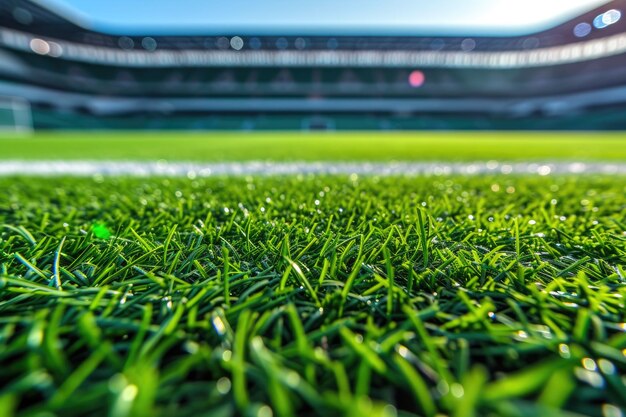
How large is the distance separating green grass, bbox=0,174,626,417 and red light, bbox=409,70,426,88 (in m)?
27.0

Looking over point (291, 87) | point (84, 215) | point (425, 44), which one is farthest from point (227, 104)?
point (84, 215)

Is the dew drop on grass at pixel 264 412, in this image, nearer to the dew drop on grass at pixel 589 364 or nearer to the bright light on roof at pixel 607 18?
the dew drop on grass at pixel 589 364

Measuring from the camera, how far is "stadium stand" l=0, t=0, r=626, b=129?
21.0m

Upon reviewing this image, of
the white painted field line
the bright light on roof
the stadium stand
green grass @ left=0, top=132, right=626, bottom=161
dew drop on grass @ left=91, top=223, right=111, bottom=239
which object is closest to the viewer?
dew drop on grass @ left=91, top=223, right=111, bottom=239

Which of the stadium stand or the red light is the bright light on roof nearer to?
the stadium stand

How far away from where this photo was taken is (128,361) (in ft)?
0.88

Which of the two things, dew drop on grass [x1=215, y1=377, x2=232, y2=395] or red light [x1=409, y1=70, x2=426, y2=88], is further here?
red light [x1=409, y1=70, x2=426, y2=88]

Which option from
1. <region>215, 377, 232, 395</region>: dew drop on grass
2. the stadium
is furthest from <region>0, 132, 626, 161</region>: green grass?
<region>215, 377, 232, 395</region>: dew drop on grass

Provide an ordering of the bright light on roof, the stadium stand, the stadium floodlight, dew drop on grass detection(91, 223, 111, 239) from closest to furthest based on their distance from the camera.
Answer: dew drop on grass detection(91, 223, 111, 239), the stadium floodlight, the bright light on roof, the stadium stand

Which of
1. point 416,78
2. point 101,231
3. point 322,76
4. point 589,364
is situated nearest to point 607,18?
point 416,78

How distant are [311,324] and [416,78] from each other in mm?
27759

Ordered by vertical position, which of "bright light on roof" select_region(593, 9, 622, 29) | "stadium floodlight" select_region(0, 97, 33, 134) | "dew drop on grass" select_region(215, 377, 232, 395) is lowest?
"dew drop on grass" select_region(215, 377, 232, 395)

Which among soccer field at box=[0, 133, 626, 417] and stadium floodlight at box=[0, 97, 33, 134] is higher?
stadium floodlight at box=[0, 97, 33, 134]

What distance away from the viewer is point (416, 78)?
24.9 meters
